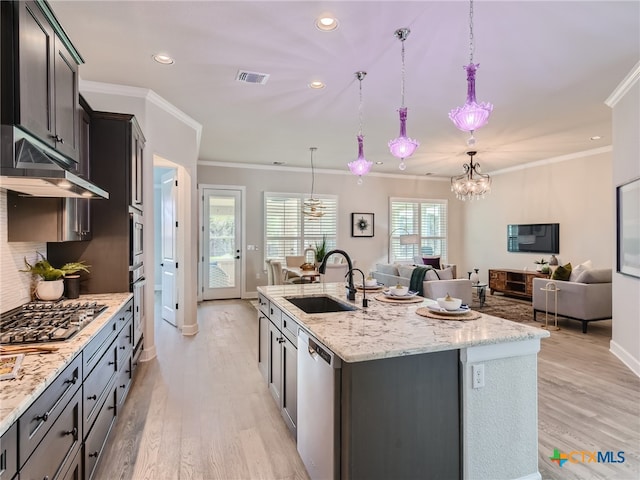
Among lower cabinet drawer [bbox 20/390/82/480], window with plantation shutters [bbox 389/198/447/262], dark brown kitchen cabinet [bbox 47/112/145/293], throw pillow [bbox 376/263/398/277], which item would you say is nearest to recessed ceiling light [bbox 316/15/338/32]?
dark brown kitchen cabinet [bbox 47/112/145/293]

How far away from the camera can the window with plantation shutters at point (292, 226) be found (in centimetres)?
824

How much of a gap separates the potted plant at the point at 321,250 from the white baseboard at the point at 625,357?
496 cm

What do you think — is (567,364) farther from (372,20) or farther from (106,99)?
(106,99)

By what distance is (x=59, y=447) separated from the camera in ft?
4.81

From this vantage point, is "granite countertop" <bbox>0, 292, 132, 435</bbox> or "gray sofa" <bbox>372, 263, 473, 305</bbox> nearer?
"granite countertop" <bbox>0, 292, 132, 435</bbox>

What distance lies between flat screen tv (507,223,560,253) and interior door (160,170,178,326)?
7090 millimetres

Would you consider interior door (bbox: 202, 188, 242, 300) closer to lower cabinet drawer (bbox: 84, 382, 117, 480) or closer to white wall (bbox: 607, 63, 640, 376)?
lower cabinet drawer (bbox: 84, 382, 117, 480)

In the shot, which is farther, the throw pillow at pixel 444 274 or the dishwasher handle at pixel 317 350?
the throw pillow at pixel 444 274

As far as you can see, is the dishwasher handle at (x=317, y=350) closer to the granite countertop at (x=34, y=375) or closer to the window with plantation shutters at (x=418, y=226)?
the granite countertop at (x=34, y=375)

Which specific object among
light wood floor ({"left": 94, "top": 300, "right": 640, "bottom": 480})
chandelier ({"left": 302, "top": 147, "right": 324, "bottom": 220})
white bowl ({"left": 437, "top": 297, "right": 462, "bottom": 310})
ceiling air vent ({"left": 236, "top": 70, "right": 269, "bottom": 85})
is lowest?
light wood floor ({"left": 94, "top": 300, "right": 640, "bottom": 480})

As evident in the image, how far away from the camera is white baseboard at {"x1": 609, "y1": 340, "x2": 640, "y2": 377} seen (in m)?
3.57

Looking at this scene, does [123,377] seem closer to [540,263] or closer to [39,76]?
[39,76]

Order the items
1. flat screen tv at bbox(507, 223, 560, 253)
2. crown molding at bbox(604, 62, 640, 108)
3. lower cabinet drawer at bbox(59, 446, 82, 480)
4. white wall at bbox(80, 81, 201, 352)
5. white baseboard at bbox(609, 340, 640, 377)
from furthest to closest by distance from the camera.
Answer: flat screen tv at bbox(507, 223, 560, 253)
white wall at bbox(80, 81, 201, 352)
white baseboard at bbox(609, 340, 640, 377)
crown molding at bbox(604, 62, 640, 108)
lower cabinet drawer at bbox(59, 446, 82, 480)

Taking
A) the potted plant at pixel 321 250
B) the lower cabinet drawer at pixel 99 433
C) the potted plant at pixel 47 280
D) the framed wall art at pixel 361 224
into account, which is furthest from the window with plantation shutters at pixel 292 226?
the lower cabinet drawer at pixel 99 433
